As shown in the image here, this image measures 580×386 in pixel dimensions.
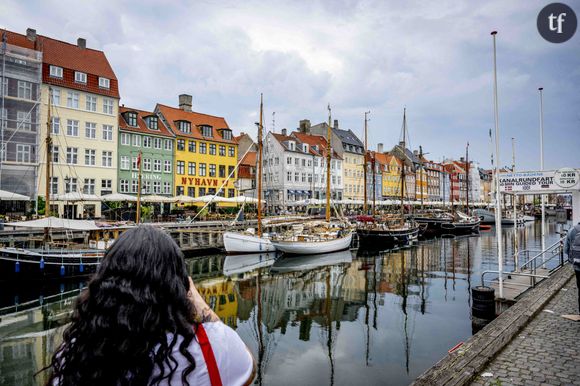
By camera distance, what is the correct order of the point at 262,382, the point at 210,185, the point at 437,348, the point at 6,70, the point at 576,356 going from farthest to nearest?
the point at 210,185 < the point at 6,70 < the point at 437,348 < the point at 262,382 < the point at 576,356

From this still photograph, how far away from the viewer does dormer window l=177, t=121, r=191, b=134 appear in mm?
48438

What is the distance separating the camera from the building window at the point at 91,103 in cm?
3952

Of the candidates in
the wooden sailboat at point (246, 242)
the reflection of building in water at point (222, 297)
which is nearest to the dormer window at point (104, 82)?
the wooden sailboat at point (246, 242)

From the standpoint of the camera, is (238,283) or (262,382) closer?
(262,382)

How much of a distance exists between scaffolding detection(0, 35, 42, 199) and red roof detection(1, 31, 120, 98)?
6.02 feet

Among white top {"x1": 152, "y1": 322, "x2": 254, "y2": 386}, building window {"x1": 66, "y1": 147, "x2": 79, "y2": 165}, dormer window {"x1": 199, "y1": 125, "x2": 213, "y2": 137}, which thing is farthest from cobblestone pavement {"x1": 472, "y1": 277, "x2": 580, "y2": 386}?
dormer window {"x1": 199, "y1": 125, "x2": 213, "y2": 137}

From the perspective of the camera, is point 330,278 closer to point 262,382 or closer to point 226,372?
point 262,382

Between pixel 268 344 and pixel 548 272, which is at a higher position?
pixel 548 272

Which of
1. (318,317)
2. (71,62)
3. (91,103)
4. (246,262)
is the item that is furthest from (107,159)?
(318,317)

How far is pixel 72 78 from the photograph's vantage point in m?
38.6

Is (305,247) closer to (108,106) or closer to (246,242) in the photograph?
(246,242)

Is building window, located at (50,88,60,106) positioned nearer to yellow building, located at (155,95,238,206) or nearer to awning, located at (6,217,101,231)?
yellow building, located at (155,95,238,206)

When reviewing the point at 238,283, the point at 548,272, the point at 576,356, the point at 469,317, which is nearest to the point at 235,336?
the point at 576,356

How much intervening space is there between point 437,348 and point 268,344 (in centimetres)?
501
